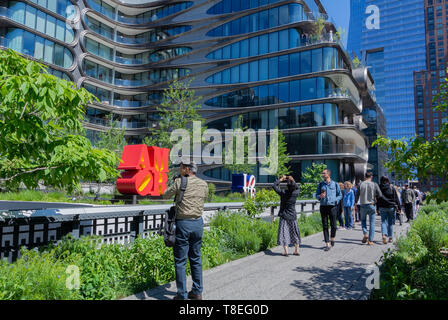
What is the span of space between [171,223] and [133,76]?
178ft

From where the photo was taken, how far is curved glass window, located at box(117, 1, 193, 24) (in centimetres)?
5197

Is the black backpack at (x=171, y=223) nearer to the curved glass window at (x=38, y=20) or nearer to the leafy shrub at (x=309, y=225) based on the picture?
the leafy shrub at (x=309, y=225)

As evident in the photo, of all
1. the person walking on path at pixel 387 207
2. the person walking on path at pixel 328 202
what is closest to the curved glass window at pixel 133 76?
the person walking on path at pixel 387 207

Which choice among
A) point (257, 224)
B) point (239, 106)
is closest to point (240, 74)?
point (239, 106)

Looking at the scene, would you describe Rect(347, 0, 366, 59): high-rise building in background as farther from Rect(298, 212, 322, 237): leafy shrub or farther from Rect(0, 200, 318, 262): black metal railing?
Rect(0, 200, 318, 262): black metal railing

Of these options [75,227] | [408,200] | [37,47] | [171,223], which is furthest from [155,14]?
[171,223]

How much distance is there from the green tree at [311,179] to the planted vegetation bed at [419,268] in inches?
885

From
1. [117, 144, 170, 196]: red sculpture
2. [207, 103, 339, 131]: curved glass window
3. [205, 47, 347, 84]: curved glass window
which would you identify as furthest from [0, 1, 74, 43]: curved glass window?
[117, 144, 170, 196]: red sculpture

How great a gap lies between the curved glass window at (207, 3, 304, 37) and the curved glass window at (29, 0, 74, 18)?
19.0 meters

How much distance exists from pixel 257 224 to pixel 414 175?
491cm

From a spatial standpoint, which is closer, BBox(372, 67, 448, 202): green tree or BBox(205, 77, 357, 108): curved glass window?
BBox(372, 67, 448, 202): green tree

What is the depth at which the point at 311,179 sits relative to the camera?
35125 mm

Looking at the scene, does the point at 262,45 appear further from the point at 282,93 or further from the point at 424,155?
the point at 424,155

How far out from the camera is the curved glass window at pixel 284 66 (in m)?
38.3
